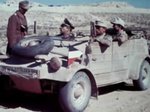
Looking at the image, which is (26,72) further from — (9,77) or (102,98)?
(102,98)

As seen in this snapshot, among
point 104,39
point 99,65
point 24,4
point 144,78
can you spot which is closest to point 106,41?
point 104,39

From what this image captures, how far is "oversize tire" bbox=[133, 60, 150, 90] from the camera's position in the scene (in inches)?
413

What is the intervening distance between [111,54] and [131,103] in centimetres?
112

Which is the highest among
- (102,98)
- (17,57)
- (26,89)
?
(17,57)

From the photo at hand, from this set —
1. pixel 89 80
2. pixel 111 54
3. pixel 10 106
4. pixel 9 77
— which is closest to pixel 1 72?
pixel 9 77

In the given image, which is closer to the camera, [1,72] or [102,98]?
[1,72]

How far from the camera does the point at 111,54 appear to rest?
9.10 meters

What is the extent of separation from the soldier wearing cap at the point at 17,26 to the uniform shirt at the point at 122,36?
208 cm

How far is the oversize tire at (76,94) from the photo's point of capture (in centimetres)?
764

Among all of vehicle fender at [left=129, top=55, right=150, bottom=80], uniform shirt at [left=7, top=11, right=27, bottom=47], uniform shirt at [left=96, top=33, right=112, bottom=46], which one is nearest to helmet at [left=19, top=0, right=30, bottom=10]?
uniform shirt at [left=7, top=11, right=27, bottom=47]

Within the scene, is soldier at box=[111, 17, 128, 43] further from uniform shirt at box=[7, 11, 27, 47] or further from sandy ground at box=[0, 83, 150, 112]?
uniform shirt at box=[7, 11, 27, 47]

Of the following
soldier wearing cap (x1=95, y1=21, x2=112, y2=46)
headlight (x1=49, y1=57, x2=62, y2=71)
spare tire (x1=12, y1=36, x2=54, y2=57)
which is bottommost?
headlight (x1=49, y1=57, x2=62, y2=71)

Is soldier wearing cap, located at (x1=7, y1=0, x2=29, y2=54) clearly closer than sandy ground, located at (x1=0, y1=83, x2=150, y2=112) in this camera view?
No

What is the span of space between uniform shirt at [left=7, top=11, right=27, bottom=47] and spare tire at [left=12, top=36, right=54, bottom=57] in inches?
31.5
